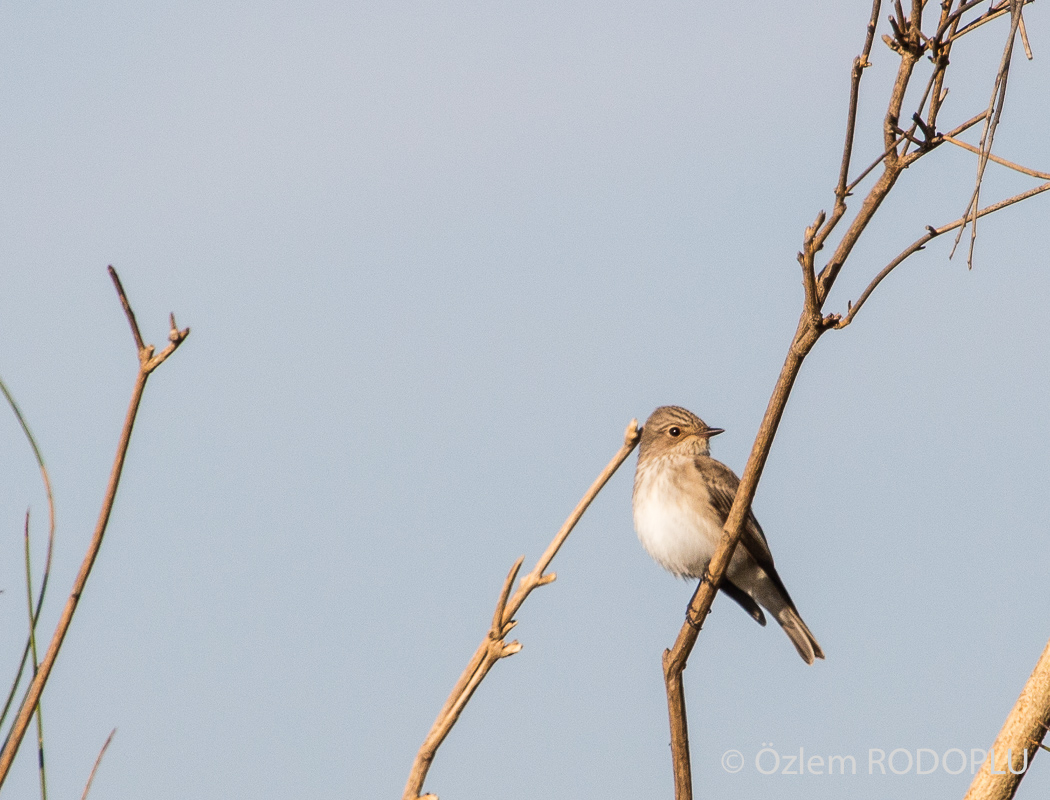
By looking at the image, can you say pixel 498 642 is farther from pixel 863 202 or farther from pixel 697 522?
pixel 697 522

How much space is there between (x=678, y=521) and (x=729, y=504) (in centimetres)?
51

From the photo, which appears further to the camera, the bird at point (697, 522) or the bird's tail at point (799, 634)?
the bird's tail at point (799, 634)

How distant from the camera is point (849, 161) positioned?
3.40 meters

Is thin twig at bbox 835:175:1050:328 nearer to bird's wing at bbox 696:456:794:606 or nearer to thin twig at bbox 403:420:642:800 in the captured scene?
thin twig at bbox 403:420:642:800

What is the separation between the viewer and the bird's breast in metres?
11.0

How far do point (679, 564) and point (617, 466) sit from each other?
359 inches

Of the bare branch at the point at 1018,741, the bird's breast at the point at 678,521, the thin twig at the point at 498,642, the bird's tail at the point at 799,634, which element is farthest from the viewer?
the bird's tail at the point at 799,634

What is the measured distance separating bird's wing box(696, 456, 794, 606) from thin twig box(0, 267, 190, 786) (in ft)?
30.5

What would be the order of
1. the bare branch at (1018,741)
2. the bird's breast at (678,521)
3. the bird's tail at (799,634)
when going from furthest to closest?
the bird's tail at (799,634)
the bird's breast at (678,521)
the bare branch at (1018,741)

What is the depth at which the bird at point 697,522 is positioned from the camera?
1105 centimetres

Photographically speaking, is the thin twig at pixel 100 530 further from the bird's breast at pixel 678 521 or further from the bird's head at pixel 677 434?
the bird's head at pixel 677 434

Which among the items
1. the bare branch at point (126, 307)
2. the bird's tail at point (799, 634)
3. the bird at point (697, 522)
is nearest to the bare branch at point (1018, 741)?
the bare branch at point (126, 307)

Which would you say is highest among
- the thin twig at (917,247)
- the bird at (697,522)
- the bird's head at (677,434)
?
the bird's head at (677,434)

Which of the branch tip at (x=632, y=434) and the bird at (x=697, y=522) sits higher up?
the bird at (x=697, y=522)
